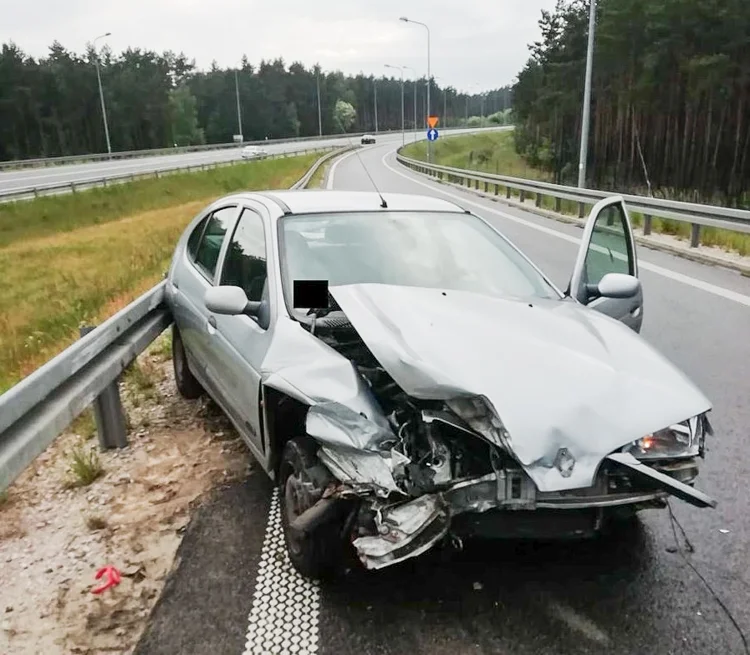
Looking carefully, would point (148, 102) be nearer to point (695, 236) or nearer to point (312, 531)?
point (695, 236)

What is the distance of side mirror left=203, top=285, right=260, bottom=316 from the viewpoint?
374 cm

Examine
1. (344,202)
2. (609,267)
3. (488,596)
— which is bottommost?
(488,596)

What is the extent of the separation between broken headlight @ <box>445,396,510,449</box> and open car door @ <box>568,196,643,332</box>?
1.80 meters

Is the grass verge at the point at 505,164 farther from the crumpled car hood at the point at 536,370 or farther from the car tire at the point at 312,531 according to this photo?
the car tire at the point at 312,531

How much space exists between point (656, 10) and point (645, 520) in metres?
39.4

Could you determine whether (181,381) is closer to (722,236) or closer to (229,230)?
(229,230)

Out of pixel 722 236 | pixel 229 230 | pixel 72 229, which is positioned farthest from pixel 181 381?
pixel 72 229

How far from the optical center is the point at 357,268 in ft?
13.6

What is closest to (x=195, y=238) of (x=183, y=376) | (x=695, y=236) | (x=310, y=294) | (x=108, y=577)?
(x=183, y=376)

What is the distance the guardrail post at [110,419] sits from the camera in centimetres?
466

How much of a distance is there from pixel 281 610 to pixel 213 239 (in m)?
2.90

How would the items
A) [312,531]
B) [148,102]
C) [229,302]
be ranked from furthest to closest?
[148,102] → [229,302] → [312,531]

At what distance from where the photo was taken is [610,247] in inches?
194

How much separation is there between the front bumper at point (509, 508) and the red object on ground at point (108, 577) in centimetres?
121
